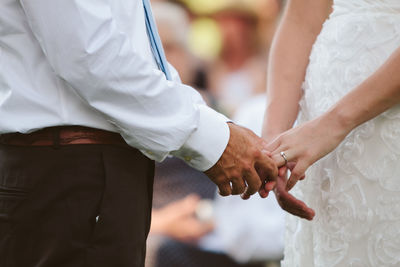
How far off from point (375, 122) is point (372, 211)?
0.82ft

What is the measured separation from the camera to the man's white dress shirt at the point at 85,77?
1523 millimetres

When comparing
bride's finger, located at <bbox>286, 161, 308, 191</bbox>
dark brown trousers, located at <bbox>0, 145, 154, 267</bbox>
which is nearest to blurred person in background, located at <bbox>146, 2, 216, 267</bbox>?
bride's finger, located at <bbox>286, 161, 308, 191</bbox>

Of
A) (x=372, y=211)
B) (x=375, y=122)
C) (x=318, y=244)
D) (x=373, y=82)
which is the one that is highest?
(x=373, y=82)

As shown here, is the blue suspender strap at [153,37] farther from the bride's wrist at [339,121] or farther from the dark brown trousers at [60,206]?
the bride's wrist at [339,121]

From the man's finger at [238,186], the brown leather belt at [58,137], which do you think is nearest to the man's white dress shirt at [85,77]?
the brown leather belt at [58,137]

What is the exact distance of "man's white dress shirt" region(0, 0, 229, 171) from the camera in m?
1.52

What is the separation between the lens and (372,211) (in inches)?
74.2

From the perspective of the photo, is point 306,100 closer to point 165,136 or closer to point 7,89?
point 165,136

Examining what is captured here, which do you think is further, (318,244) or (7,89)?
(318,244)

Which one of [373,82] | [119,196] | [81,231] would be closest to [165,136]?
[119,196]

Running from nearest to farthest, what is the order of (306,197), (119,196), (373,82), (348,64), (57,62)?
(57,62)
(119,196)
(373,82)
(348,64)
(306,197)

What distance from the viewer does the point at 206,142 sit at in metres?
1.73

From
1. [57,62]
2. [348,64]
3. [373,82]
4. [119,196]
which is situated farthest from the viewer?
[348,64]

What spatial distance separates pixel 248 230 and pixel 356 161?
1988 mm
